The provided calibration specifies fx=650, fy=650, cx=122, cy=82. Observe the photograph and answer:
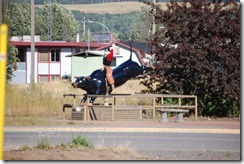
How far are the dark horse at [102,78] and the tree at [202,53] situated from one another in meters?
0.89

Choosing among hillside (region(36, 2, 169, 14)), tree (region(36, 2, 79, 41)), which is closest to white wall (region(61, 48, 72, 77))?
tree (region(36, 2, 79, 41))

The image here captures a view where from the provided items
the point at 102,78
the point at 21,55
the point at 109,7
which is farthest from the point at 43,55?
the point at 109,7

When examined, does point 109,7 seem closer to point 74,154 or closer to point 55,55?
point 55,55

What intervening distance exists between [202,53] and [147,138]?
8046 mm

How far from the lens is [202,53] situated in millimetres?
26984

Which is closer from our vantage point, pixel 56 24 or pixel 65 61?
pixel 65 61

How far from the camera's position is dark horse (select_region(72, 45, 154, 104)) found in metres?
28.2

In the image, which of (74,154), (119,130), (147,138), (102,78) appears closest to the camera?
(74,154)

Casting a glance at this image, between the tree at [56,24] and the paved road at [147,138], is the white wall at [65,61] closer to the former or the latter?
the tree at [56,24]

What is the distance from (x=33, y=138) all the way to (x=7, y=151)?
3.88 meters

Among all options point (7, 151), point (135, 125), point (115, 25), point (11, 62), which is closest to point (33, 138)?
point (7, 151)

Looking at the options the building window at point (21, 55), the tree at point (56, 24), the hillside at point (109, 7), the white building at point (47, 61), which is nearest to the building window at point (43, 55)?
the white building at point (47, 61)

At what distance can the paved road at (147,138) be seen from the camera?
55.3 ft

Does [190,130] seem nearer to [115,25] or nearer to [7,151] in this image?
[7,151]
